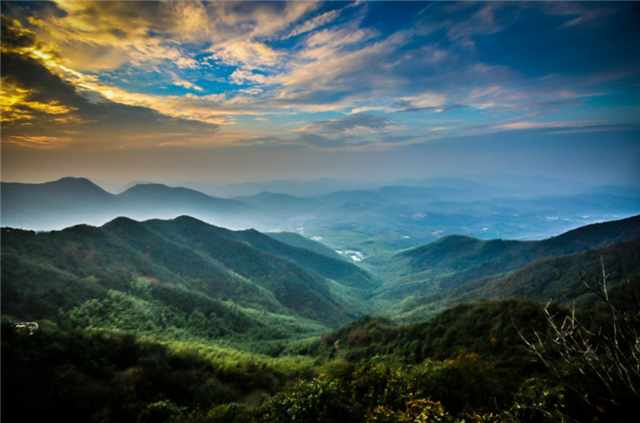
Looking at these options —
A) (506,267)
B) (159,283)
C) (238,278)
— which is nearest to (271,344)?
(159,283)

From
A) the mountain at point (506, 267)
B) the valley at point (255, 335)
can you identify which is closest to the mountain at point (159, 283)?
the valley at point (255, 335)

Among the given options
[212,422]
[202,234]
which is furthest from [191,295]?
[202,234]

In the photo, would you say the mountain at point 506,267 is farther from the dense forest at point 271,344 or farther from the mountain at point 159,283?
the mountain at point 159,283

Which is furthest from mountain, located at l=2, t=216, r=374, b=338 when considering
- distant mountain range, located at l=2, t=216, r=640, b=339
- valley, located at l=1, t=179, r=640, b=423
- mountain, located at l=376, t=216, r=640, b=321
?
mountain, located at l=376, t=216, r=640, b=321

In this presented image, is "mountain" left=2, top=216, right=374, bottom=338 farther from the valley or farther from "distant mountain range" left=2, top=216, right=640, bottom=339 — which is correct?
the valley

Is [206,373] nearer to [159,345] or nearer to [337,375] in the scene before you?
[159,345]

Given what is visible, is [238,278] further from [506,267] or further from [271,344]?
[506,267]
